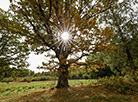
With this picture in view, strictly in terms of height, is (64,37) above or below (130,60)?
above

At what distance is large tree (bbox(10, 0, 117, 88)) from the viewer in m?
5.04

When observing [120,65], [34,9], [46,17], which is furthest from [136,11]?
[34,9]

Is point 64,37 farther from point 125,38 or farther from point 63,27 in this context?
point 125,38

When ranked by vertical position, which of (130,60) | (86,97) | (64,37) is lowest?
(86,97)

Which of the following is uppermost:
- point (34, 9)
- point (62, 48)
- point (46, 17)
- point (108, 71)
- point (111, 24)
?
point (111, 24)

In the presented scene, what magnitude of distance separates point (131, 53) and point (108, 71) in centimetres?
984

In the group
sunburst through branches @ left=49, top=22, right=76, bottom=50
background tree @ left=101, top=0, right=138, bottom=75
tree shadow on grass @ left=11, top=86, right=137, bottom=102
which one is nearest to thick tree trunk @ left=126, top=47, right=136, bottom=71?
background tree @ left=101, top=0, right=138, bottom=75

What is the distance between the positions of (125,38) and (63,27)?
7.99m

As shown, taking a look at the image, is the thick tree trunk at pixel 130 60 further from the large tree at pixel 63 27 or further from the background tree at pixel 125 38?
the large tree at pixel 63 27

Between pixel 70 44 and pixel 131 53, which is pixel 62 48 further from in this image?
pixel 131 53

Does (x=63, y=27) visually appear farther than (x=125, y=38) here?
No

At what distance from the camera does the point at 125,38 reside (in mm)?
9883

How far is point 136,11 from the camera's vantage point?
9844 millimetres

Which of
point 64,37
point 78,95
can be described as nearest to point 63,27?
point 64,37
